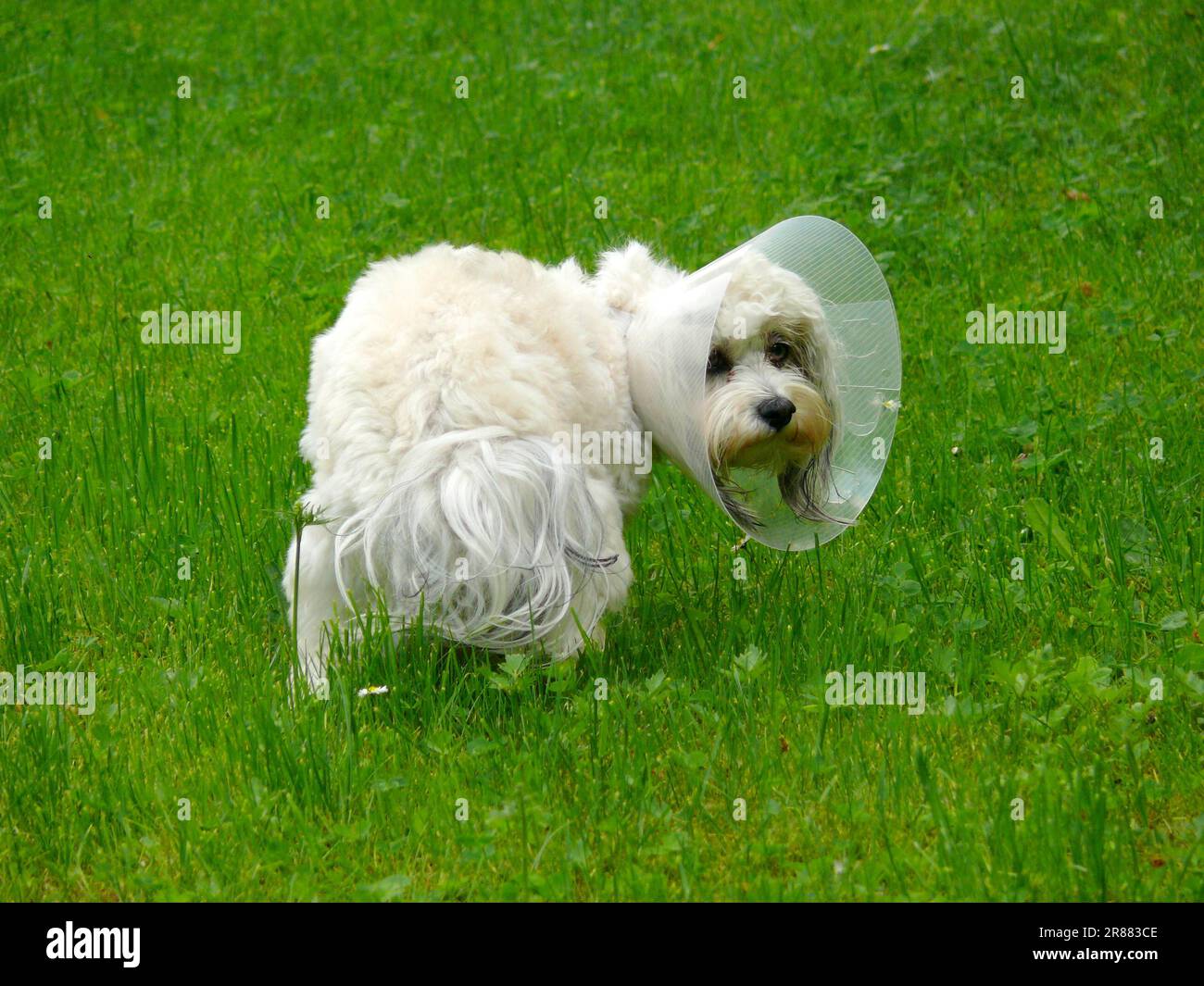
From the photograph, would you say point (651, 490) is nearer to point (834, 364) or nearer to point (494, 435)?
point (834, 364)

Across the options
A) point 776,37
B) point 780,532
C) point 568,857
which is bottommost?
point 568,857

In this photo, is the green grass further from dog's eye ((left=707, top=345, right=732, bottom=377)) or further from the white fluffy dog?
dog's eye ((left=707, top=345, right=732, bottom=377))

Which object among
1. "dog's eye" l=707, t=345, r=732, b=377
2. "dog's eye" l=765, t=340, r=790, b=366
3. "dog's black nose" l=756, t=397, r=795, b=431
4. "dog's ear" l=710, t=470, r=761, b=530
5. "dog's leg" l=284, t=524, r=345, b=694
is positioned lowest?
"dog's leg" l=284, t=524, r=345, b=694

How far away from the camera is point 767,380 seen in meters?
4.31

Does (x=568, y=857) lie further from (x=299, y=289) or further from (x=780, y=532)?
(x=299, y=289)

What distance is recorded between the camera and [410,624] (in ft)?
12.8

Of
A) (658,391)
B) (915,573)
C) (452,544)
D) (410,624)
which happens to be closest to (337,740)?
(410,624)

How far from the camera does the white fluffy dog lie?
146 inches

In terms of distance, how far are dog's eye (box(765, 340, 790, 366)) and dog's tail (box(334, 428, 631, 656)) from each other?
802 millimetres

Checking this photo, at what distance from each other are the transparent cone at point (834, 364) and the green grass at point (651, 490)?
1.02 ft

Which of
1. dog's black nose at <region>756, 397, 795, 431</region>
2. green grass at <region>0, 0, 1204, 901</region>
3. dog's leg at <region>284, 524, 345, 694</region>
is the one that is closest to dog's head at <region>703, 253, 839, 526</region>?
dog's black nose at <region>756, 397, 795, 431</region>

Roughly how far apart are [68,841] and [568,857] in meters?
1.24

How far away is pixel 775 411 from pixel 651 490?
4.89ft

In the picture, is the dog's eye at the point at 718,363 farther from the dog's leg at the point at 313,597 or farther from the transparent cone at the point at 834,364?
the dog's leg at the point at 313,597
